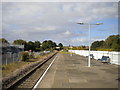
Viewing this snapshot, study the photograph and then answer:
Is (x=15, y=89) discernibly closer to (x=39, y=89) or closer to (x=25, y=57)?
(x=39, y=89)

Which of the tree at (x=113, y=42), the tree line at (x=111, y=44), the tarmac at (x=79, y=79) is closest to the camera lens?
the tarmac at (x=79, y=79)

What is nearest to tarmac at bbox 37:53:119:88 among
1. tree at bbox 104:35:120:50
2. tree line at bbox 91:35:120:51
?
tree line at bbox 91:35:120:51

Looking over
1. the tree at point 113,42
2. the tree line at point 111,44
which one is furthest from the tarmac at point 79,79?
the tree at point 113,42

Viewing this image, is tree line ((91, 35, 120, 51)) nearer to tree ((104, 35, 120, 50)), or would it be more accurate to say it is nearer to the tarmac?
tree ((104, 35, 120, 50))

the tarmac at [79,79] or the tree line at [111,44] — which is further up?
the tree line at [111,44]

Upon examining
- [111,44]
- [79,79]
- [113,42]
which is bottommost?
[79,79]

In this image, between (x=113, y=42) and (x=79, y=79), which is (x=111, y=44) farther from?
(x=79, y=79)

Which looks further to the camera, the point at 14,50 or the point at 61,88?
the point at 14,50

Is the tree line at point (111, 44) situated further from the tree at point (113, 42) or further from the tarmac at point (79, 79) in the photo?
the tarmac at point (79, 79)

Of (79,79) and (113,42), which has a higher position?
(113,42)

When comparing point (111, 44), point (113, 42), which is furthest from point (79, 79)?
point (111, 44)

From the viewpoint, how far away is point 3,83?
30.4ft

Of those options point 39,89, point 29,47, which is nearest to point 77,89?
point 39,89

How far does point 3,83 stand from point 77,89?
3.99 meters
